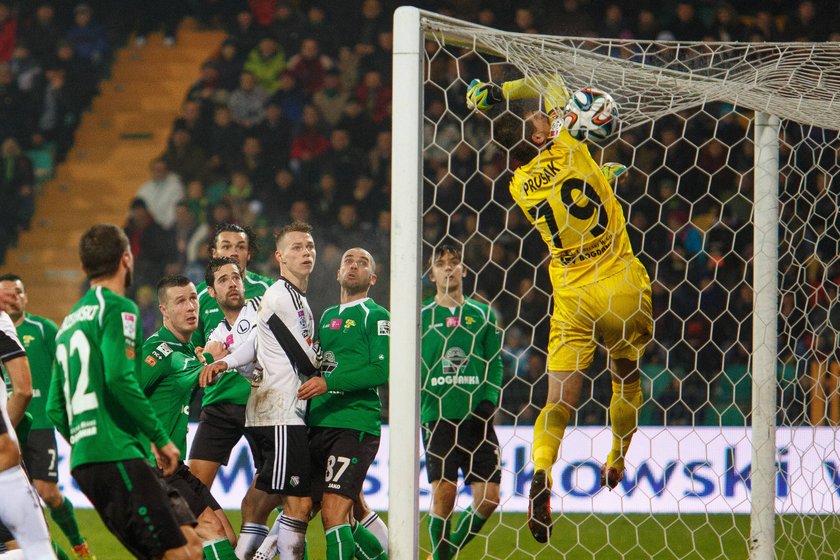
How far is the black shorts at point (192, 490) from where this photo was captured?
4.29 metres

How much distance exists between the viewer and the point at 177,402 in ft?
15.1

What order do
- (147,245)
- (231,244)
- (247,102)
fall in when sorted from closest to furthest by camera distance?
(231,244) < (147,245) < (247,102)

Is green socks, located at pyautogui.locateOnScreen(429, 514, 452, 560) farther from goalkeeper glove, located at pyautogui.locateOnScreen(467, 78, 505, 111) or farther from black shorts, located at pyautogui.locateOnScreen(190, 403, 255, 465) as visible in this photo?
goalkeeper glove, located at pyautogui.locateOnScreen(467, 78, 505, 111)

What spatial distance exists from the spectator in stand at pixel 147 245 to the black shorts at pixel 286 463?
608 cm

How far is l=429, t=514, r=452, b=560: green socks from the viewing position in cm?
514

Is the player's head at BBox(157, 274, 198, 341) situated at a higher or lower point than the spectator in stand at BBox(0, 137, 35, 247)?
lower

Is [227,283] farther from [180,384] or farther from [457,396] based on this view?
[457,396]

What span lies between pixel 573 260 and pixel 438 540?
5.66 ft

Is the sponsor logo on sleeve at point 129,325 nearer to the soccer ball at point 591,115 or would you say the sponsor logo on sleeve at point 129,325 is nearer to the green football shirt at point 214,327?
the green football shirt at point 214,327

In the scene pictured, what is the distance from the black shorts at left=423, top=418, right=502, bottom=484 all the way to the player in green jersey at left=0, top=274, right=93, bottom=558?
1962 millimetres

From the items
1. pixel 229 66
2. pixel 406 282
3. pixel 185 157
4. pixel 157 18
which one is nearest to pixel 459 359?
pixel 406 282

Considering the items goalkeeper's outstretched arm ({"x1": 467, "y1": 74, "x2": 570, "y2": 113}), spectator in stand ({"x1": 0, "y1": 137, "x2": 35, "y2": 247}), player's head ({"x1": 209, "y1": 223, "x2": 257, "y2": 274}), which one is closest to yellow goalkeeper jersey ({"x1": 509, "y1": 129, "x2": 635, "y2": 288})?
goalkeeper's outstretched arm ({"x1": 467, "y1": 74, "x2": 570, "y2": 113})

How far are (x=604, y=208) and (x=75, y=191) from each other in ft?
28.3

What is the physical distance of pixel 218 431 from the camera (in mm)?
4871
